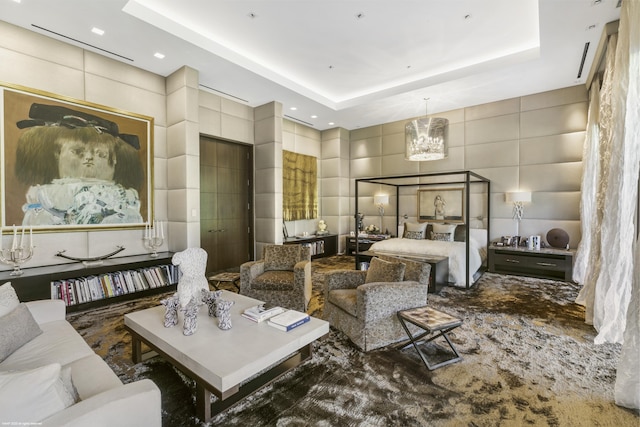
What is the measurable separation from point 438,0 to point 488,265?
15.2 ft

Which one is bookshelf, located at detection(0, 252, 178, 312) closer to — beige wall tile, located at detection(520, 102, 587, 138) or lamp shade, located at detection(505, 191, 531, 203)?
lamp shade, located at detection(505, 191, 531, 203)

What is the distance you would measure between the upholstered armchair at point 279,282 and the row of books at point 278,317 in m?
0.99

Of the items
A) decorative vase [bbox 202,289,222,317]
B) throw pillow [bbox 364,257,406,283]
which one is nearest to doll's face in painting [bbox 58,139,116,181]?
decorative vase [bbox 202,289,222,317]

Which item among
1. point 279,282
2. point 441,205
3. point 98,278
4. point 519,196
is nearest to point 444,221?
point 441,205

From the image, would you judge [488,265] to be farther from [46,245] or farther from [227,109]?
[46,245]

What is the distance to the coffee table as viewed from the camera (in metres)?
1.73

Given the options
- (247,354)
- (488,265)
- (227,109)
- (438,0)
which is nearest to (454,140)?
(488,265)

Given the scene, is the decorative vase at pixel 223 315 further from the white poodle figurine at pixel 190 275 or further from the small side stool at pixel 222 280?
the small side stool at pixel 222 280

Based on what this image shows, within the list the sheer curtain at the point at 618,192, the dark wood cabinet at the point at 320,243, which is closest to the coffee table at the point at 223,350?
the sheer curtain at the point at 618,192

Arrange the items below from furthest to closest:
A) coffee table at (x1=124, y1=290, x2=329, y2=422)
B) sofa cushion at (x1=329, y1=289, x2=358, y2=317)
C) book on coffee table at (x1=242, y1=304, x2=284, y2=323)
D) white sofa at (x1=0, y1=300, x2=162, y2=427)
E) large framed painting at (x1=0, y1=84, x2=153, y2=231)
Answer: large framed painting at (x1=0, y1=84, x2=153, y2=231) → sofa cushion at (x1=329, y1=289, x2=358, y2=317) → book on coffee table at (x1=242, y1=304, x2=284, y2=323) → coffee table at (x1=124, y1=290, x2=329, y2=422) → white sofa at (x1=0, y1=300, x2=162, y2=427)

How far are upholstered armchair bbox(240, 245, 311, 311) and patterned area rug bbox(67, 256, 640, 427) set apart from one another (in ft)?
2.43

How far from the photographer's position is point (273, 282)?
365cm

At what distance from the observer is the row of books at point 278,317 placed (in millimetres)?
2262

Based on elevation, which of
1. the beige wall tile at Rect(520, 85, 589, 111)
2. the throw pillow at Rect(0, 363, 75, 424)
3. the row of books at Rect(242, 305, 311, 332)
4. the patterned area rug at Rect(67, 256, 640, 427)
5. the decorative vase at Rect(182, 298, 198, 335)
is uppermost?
the beige wall tile at Rect(520, 85, 589, 111)
